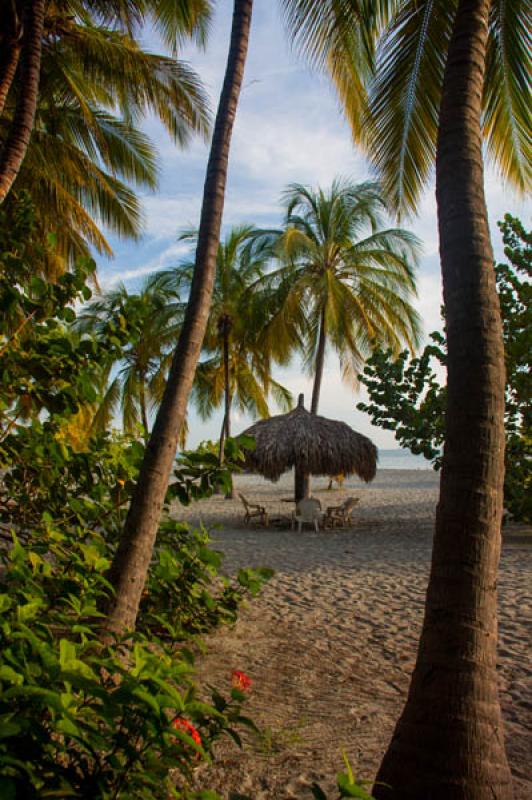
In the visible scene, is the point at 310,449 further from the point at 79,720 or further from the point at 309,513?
the point at 79,720

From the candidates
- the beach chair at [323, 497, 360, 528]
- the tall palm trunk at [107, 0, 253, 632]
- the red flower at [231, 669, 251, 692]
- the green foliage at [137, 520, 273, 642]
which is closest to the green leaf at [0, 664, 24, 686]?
the green foliage at [137, 520, 273, 642]

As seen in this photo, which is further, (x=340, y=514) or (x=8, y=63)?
(x=340, y=514)

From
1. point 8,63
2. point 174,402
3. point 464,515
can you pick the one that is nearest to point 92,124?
point 8,63

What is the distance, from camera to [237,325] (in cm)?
1891

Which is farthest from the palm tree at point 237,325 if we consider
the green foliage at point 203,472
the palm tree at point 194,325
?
the green foliage at point 203,472

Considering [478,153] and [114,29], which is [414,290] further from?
→ [478,153]

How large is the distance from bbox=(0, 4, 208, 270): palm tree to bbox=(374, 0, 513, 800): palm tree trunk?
7.38 m

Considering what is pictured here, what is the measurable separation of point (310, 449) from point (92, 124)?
8.47 meters

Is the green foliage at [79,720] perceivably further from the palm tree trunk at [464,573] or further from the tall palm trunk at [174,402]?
the tall palm trunk at [174,402]

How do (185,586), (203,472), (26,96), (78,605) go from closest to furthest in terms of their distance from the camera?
(78,605) → (203,472) → (185,586) → (26,96)

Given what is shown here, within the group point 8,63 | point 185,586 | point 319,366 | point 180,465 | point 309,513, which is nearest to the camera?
point 185,586

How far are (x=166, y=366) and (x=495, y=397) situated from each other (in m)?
19.6

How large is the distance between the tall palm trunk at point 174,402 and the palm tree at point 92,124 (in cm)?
508

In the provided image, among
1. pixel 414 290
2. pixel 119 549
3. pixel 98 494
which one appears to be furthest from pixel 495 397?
pixel 414 290
